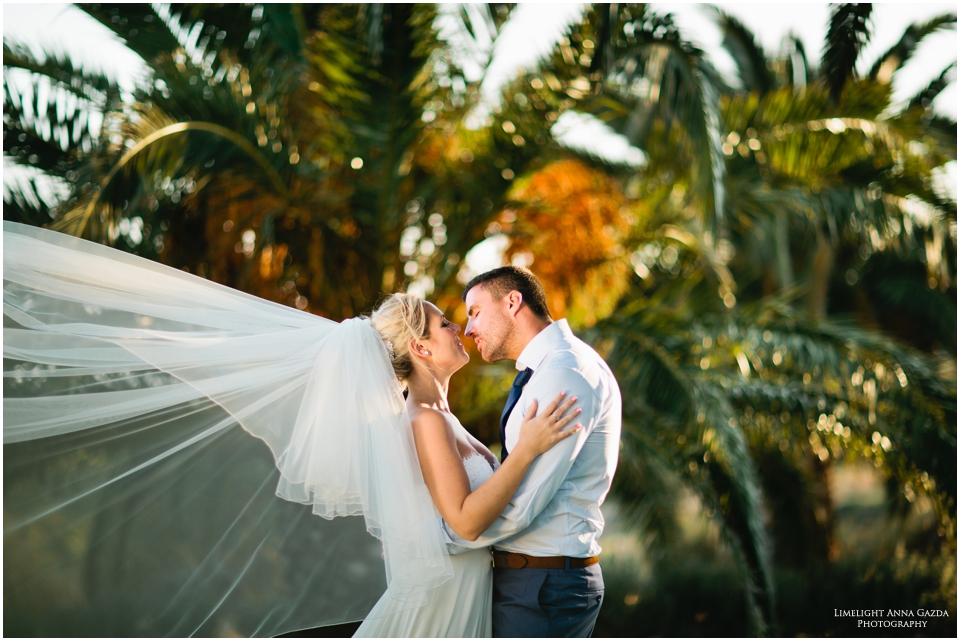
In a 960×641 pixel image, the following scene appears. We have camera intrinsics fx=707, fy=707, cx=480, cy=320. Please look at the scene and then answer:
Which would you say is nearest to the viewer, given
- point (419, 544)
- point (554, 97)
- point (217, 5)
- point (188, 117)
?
point (419, 544)

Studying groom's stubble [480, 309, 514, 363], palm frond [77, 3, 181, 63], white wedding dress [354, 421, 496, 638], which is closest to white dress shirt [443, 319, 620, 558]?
white wedding dress [354, 421, 496, 638]

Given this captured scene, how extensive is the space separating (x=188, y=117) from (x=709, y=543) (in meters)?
8.27

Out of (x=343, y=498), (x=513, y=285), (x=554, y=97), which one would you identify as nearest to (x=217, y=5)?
(x=554, y=97)

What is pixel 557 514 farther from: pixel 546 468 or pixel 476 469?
pixel 476 469

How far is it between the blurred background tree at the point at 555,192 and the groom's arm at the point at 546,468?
2.29 metres

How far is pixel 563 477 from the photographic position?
2705mm

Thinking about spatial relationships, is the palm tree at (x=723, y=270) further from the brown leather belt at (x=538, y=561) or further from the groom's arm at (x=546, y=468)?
the brown leather belt at (x=538, y=561)

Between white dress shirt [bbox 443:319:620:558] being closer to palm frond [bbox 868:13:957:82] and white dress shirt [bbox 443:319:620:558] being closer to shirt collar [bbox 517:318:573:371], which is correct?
shirt collar [bbox 517:318:573:371]

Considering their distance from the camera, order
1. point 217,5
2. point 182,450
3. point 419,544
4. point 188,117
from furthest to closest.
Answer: point 217,5, point 188,117, point 182,450, point 419,544

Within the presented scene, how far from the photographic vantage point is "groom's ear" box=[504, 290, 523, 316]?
10.2ft

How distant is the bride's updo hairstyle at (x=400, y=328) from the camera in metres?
3.16

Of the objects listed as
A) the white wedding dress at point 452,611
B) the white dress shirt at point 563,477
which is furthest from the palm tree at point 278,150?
the white wedding dress at point 452,611

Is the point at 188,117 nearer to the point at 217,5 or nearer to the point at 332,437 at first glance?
the point at 217,5

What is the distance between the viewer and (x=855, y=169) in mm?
6012
